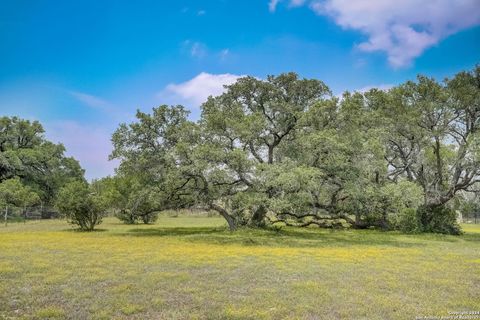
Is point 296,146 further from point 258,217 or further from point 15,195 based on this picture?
point 15,195

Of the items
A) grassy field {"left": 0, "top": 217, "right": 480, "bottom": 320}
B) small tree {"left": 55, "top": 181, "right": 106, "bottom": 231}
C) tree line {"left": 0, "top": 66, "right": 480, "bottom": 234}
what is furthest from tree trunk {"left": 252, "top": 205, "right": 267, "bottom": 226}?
small tree {"left": 55, "top": 181, "right": 106, "bottom": 231}

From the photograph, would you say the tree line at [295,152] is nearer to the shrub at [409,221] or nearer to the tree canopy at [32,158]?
the shrub at [409,221]

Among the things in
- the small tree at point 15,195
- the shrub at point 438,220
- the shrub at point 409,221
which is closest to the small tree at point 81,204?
the small tree at point 15,195

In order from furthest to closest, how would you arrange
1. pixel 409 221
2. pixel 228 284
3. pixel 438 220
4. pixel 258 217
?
1. pixel 409 221
2. pixel 438 220
3. pixel 258 217
4. pixel 228 284

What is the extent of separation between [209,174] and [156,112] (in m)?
5.72

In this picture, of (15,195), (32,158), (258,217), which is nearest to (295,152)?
(258,217)

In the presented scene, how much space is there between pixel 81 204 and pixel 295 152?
1468 cm

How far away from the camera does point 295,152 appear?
935 inches

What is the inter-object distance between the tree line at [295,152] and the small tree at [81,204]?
0.07m

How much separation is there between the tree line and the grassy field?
7.12m

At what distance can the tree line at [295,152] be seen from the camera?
2127cm

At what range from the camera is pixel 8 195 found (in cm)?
3803

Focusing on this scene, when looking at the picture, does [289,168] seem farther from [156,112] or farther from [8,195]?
[8,195]

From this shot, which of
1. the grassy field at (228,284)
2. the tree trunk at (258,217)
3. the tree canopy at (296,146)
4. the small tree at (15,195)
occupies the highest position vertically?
the tree canopy at (296,146)
